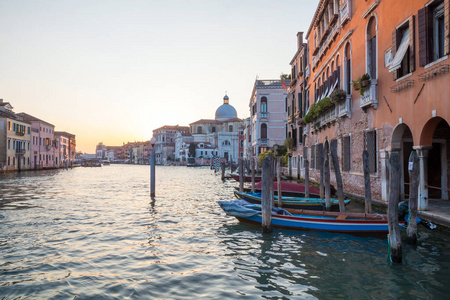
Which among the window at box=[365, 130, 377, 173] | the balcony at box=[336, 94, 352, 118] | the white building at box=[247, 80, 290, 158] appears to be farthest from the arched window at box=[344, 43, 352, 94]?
the white building at box=[247, 80, 290, 158]

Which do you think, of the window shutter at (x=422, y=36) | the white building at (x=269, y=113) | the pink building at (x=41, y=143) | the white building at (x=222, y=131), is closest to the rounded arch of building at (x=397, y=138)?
the window shutter at (x=422, y=36)

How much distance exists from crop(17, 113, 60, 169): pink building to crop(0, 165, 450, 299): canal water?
4641 centimetres

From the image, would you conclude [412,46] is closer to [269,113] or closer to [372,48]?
[372,48]

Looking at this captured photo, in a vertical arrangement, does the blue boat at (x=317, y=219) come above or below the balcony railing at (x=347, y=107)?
below

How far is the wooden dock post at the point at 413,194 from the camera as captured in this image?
21.9 feet

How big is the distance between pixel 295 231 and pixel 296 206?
259cm

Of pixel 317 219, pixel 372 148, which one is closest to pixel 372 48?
pixel 372 148

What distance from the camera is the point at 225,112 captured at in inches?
3979

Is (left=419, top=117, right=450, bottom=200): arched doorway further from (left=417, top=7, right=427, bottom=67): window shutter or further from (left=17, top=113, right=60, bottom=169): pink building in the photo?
(left=17, top=113, right=60, bottom=169): pink building

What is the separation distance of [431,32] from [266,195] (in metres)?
5.12

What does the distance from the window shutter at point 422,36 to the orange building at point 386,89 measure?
0.02 metres

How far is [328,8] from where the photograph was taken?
17.8 meters

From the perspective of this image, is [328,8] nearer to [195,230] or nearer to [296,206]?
[296,206]

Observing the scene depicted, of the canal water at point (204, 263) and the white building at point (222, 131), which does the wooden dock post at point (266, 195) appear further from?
the white building at point (222, 131)
